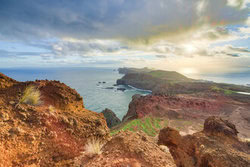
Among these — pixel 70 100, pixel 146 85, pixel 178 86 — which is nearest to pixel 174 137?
pixel 70 100

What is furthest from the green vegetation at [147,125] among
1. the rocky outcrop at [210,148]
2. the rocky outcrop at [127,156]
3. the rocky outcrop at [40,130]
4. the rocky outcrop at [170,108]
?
the rocky outcrop at [127,156]

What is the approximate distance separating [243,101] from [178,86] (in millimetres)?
37967

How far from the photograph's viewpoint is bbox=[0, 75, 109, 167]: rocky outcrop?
271 cm

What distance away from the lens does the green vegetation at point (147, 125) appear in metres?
19.5

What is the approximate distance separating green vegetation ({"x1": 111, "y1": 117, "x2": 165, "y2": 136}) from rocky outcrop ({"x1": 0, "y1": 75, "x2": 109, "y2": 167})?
613 inches

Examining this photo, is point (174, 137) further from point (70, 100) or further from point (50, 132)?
point (50, 132)

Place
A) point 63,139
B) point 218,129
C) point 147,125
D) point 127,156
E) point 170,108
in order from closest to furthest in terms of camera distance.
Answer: point 127,156
point 63,139
point 218,129
point 147,125
point 170,108

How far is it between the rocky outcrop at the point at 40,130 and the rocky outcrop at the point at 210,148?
15.7 ft

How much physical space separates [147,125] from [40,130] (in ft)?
67.7

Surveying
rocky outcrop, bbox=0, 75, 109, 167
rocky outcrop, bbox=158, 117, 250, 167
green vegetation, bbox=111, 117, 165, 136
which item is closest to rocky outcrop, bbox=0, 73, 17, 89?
rocky outcrop, bbox=0, 75, 109, 167

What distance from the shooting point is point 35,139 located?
3.04 m

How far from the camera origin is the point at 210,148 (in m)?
6.21

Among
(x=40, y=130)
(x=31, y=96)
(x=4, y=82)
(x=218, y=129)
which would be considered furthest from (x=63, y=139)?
(x=218, y=129)

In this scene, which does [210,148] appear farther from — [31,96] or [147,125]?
[147,125]
